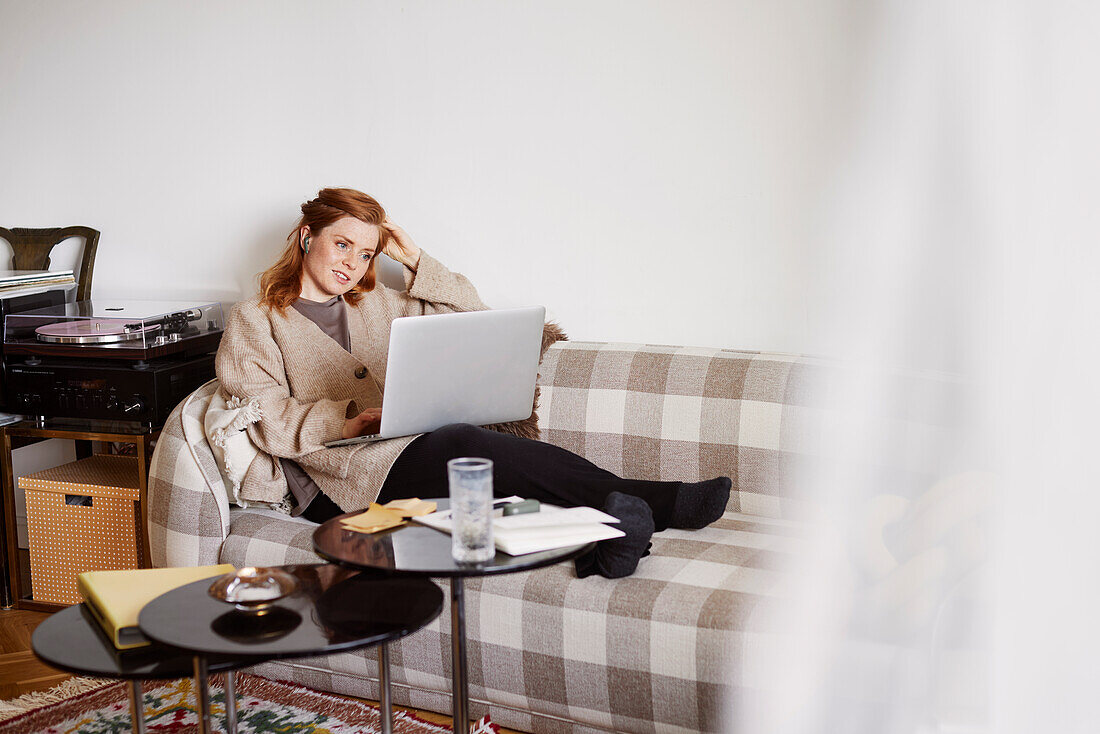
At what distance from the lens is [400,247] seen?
2.39 m

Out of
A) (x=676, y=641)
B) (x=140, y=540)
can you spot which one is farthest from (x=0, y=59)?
(x=676, y=641)

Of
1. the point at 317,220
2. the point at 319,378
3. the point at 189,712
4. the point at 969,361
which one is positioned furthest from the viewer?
the point at 317,220

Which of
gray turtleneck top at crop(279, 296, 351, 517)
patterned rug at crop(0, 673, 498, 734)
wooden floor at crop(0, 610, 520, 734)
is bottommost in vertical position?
wooden floor at crop(0, 610, 520, 734)

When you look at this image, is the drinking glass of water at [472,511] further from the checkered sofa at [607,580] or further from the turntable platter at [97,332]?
the turntable platter at [97,332]

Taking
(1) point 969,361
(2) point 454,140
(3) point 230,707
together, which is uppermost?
(2) point 454,140

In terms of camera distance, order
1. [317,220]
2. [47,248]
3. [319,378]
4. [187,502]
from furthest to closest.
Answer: [47,248]
[317,220]
[319,378]
[187,502]

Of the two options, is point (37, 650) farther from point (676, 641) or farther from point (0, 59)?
point (0, 59)

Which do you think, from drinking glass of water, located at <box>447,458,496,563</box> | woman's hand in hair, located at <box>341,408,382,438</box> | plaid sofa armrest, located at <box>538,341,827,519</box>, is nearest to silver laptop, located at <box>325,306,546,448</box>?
woman's hand in hair, located at <box>341,408,382,438</box>

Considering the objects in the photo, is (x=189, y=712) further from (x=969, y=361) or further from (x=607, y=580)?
(x=969, y=361)

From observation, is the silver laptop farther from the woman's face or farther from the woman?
the woman's face

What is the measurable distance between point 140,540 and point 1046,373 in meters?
2.39

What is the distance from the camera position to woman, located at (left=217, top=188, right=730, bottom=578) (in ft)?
6.11

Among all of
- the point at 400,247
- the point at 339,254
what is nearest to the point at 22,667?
the point at 339,254

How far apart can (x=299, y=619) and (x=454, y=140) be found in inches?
63.8
